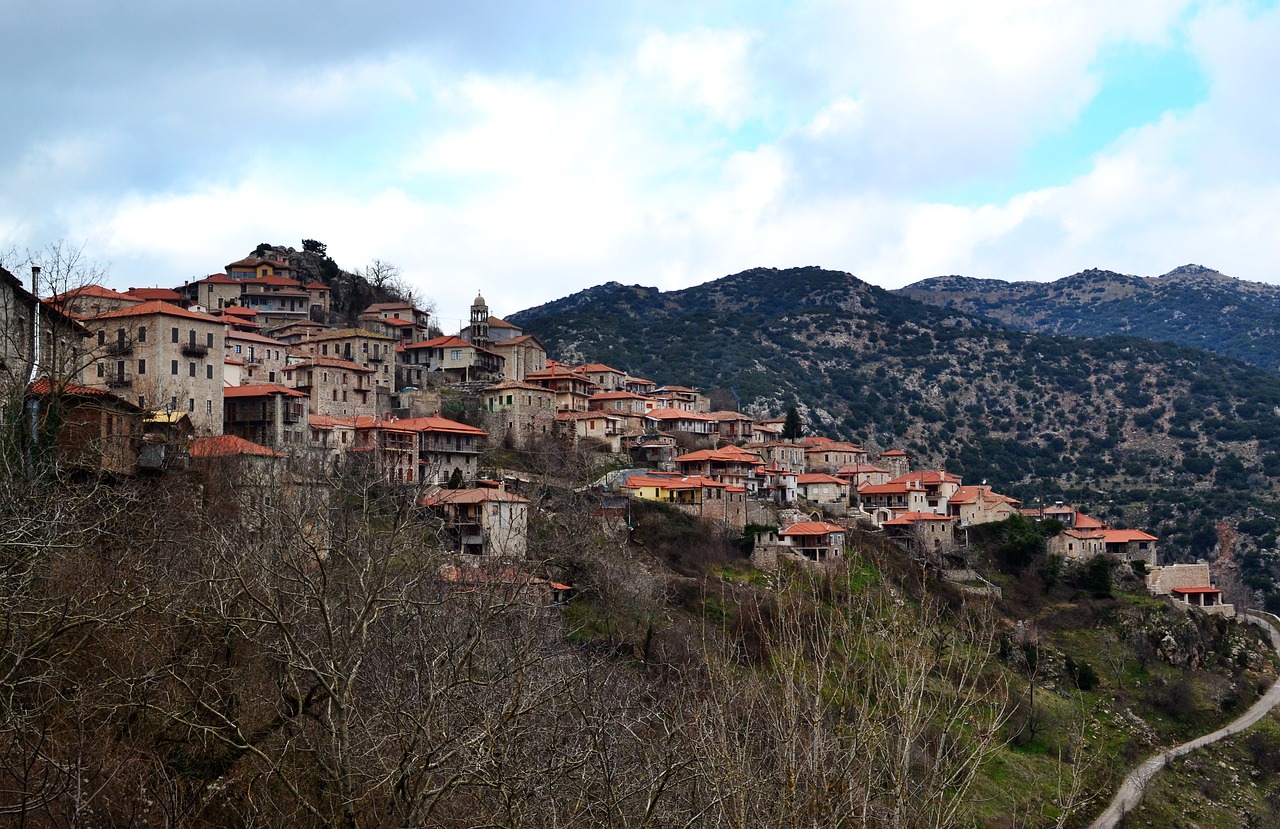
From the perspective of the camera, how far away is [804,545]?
67.2 m

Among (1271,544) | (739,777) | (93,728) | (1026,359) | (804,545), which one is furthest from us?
(1026,359)

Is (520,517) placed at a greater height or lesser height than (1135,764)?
greater

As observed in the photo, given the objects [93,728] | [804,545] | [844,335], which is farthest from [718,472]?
[844,335]

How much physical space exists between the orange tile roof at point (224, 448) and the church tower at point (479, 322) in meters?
37.9

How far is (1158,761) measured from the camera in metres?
57.4

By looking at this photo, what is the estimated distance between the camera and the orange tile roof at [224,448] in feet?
163

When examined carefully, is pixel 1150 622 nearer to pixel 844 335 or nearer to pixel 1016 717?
pixel 1016 717

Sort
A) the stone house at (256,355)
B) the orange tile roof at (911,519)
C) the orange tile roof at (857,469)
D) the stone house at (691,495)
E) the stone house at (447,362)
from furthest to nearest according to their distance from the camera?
the orange tile roof at (857,469), the stone house at (447,362), the orange tile roof at (911,519), the stone house at (256,355), the stone house at (691,495)

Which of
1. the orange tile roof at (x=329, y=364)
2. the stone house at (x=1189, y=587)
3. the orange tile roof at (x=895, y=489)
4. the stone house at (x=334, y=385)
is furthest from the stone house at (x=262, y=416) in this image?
the stone house at (x=1189, y=587)

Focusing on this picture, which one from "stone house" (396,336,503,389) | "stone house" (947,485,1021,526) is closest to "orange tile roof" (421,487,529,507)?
"stone house" (396,336,503,389)

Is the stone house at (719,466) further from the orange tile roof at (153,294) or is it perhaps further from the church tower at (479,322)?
the orange tile roof at (153,294)

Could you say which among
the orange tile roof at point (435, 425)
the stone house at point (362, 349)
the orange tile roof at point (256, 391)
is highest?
the stone house at point (362, 349)

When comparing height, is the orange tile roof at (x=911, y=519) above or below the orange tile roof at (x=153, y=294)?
below

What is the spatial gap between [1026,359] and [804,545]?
Result: 121m
